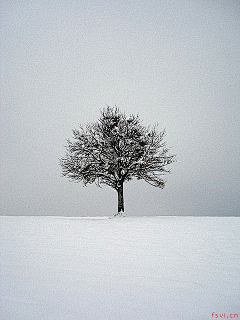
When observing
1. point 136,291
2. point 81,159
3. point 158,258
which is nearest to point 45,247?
point 158,258

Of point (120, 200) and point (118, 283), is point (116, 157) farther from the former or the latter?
point (118, 283)

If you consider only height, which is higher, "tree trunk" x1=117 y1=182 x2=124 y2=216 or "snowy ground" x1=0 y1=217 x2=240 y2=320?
"tree trunk" x1=117 y1=182 x2=124 y2=216

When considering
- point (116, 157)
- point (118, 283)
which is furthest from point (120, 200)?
point (118, 283)

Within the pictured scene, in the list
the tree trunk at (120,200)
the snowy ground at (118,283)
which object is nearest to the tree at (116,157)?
the tree trunk at (120,200)

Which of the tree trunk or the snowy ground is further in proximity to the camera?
the tree trunk

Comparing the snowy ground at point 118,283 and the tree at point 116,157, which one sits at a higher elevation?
the tree at point 116,157

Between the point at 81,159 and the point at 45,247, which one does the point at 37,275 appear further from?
the point at 81,159

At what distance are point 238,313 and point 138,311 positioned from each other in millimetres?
1162

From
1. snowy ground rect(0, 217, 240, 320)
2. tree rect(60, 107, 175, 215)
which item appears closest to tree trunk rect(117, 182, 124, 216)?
tree rect(60, 107, 175, 215)

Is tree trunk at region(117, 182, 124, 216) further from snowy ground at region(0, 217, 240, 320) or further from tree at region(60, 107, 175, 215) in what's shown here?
snowy ground at region(0, 217, 240, 320)

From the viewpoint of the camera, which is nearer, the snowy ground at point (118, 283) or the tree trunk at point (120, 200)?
the snowy ground at point (118, 283)

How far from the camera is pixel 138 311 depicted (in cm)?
313

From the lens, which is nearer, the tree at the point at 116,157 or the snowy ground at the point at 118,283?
the snowy ground at the point at 118,283

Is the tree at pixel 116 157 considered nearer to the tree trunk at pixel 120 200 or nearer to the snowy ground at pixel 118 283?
the tree trunk at pixel 120 200
